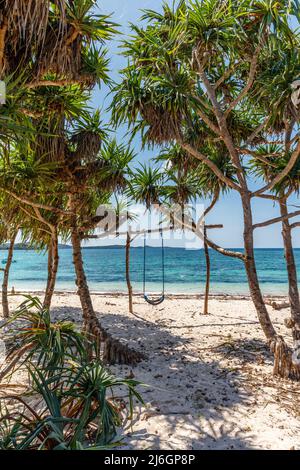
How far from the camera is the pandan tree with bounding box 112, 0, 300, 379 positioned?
156 inches

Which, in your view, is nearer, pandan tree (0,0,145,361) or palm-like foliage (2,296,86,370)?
palm-like foliage (2,296,86,370)

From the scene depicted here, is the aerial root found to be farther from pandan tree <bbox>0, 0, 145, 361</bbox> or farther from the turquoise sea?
the turquoise sea

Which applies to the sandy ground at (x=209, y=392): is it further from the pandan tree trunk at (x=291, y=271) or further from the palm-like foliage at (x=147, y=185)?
the palm-like foliage at (x=147, y=185)

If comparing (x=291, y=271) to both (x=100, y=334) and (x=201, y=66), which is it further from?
(x=201, y=66)

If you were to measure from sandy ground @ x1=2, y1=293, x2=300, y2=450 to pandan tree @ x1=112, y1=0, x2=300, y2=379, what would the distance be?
62 centimetres

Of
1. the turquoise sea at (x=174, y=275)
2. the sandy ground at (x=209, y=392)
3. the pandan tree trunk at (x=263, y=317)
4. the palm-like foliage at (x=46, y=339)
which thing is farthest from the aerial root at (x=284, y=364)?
the turquoise sea at (x=174, y=275)

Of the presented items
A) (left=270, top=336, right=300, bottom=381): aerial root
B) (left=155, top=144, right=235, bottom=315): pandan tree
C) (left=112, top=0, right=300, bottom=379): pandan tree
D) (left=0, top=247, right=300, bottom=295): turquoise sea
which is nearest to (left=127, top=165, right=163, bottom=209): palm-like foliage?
(left=155, top=144, right=235, bottom=315): pandan tree

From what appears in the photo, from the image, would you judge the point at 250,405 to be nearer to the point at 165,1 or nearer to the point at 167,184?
the point at 167,184

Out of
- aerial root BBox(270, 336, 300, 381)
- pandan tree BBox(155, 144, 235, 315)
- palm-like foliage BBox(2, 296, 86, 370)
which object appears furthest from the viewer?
pandan tree BBox(155, 144, 235, 315)

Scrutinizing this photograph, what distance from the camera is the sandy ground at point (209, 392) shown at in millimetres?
2602

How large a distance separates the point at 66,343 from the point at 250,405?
2.27m

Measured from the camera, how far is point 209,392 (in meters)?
3.54

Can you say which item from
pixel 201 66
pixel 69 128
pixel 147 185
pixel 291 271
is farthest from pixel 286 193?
pixel 69 128
